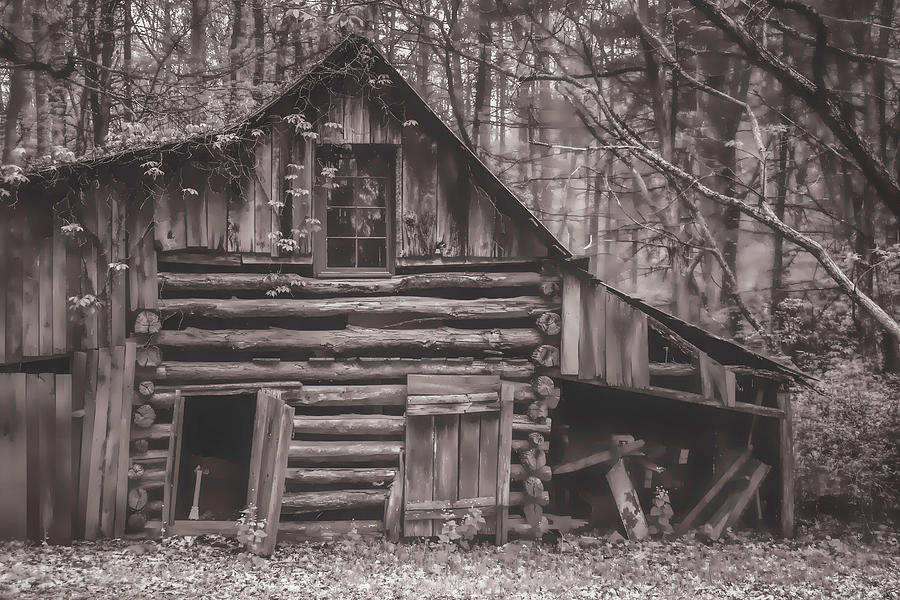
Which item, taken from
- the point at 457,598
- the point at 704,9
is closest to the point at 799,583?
the point at 457,598

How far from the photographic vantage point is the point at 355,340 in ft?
30.4

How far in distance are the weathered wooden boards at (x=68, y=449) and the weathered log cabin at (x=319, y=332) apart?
0.02 m

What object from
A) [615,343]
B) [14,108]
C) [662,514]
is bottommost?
[662,514]

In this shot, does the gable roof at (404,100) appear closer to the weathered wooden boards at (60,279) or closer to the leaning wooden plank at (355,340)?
the weathered wooden boards at (60,279)

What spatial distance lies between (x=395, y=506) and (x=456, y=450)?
1.05 metres

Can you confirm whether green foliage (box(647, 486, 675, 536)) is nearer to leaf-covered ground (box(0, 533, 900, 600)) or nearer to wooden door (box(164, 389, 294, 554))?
leaf-covered ground (box(0, 533, 900, 600))

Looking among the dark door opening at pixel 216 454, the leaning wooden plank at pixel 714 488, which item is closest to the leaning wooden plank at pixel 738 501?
the leaning wooden plank at pixel 714 488

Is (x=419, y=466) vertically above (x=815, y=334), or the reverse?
(x=815, y=334)

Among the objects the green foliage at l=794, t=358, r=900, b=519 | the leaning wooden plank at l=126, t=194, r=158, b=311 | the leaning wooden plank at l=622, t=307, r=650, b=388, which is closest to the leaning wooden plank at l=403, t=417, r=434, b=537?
the leaning wooden plank at l=622, t=307, r=650, b=388

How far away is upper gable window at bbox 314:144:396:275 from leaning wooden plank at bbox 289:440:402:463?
2.23 metres

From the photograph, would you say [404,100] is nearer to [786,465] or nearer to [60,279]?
[60,279]

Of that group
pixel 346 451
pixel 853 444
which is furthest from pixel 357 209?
pixel 853 444

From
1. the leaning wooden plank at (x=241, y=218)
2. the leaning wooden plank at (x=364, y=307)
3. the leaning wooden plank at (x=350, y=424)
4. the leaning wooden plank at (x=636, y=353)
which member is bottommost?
the leaning wooden plank at (x=350, y=424)

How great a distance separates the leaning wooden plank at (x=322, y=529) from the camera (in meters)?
8.96
